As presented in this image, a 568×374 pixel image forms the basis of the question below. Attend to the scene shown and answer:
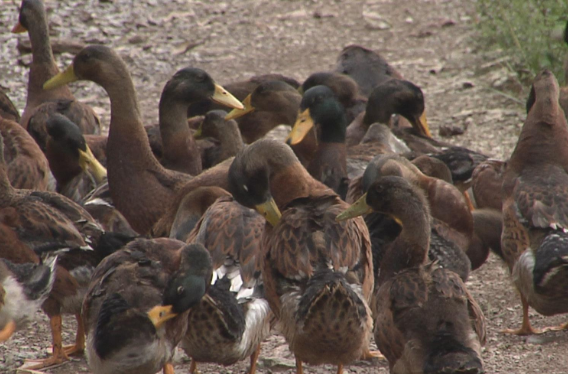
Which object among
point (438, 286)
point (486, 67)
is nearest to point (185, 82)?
point (438, 286)

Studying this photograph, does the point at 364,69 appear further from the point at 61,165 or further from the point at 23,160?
the point at 23,160

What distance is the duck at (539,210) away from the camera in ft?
20.0

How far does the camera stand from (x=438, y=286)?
5117 mm

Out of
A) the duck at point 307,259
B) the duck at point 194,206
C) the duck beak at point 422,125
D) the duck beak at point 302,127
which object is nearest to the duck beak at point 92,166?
the duck at point 194,206

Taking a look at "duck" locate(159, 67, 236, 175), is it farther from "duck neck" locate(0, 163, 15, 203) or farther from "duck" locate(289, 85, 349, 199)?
"duck neck" locate(0, 163, 15, 203)

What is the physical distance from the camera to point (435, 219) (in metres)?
6.95

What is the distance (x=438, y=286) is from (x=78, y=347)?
8.84 feet

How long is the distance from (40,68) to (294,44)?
534 centimetres

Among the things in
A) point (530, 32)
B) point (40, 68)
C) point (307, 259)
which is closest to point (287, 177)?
point (307, 259)

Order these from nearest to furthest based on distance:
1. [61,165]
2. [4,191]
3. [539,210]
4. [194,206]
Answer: [4,191], [539,210], [194,206], [61,165]

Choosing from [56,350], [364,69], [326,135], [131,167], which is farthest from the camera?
[364,69]

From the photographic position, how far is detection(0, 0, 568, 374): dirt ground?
11.3 metres

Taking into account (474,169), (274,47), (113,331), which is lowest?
(274,47)

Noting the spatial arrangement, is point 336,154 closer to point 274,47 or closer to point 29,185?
point 29,185
